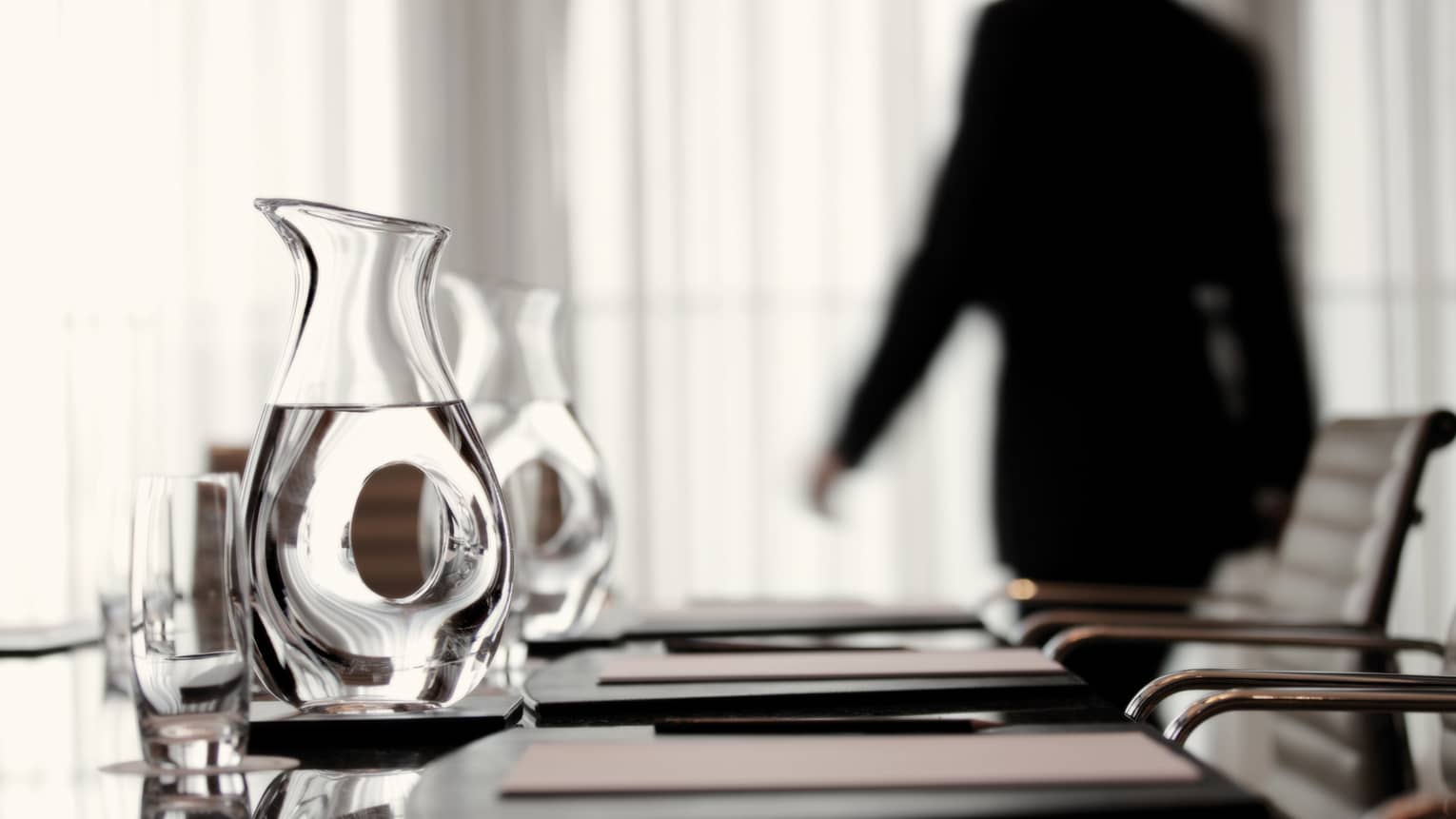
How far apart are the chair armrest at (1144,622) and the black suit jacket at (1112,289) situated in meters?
0.95

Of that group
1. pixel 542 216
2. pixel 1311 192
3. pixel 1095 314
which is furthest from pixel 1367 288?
pixel 542 216

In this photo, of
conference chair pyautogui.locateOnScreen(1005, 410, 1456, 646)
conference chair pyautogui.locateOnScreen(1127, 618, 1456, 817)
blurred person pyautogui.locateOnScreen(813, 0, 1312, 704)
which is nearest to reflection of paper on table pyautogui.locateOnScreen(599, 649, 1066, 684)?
conference chair pyautogui.locateOnScreen(1127, 618, 1456, 817)

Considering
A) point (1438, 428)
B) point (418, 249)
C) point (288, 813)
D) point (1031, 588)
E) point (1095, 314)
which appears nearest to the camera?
point (288, 813)

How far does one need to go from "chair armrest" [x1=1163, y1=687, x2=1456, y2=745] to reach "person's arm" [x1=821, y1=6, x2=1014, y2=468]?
1584 millimetres

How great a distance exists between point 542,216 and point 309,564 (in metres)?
2.94

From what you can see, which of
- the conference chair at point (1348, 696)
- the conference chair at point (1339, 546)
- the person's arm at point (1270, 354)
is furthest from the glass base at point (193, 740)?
the person's arm at point (1270, 354)

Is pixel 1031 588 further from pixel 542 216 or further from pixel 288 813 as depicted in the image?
pixel 542 216

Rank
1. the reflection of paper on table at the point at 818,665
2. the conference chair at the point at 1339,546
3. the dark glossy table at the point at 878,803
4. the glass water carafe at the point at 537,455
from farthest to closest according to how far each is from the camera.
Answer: the conference chair at the point at 1339,546, the glass water carafe at the point at 537,455, the reflection of paper on table at the point at 818,665, the dark glossy table at the point at 878,803

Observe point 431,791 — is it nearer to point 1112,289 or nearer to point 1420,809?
A: point 1420,809

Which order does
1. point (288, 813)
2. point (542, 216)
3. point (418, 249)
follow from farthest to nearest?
point (542, 216), point (418, 249), point (288, 813)

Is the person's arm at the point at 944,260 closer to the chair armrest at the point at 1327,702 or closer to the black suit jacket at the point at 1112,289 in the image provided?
the black suit jacket at the point at 1112,289

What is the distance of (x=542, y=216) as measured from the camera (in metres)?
3.72

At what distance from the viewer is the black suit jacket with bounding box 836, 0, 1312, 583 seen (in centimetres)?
295

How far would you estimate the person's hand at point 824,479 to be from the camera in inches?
97.6
